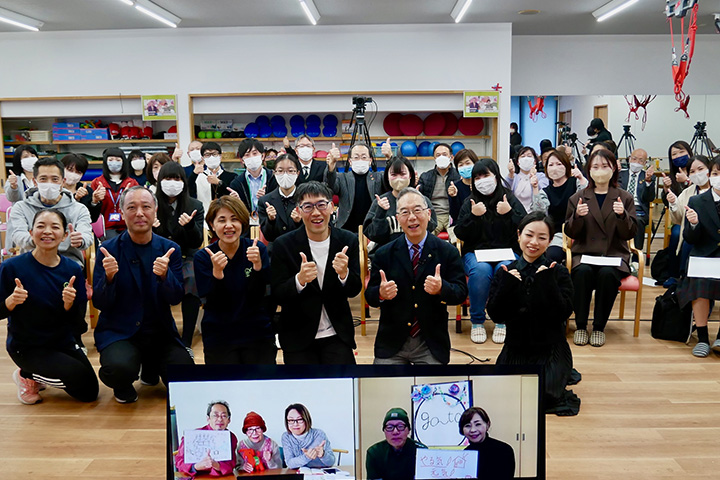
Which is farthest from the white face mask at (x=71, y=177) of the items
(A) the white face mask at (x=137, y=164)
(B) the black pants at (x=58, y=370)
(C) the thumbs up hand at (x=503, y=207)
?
(C) the thumbs up hand at (x=503, y=207)

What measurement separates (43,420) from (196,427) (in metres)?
2.04

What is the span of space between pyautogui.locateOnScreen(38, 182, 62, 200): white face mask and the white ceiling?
3125 millimetres

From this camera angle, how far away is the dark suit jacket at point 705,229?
12.8 feet

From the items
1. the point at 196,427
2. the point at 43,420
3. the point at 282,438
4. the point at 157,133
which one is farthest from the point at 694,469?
the point at 157,133

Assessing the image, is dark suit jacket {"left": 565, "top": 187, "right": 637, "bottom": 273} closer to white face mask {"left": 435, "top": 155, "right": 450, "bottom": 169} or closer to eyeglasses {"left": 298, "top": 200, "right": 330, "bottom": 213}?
white face mask {"left": 435, "top": 155, "right": 450, "bottom": 169}

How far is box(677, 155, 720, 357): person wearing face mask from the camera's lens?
387 cm

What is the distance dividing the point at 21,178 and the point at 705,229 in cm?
592

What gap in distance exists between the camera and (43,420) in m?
2.97

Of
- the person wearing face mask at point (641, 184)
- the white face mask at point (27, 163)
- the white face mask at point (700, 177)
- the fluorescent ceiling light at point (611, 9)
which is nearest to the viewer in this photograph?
the white face mask at point (700, 177)

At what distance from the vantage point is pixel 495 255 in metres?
4.18

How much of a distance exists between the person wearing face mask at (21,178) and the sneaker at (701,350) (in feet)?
18.2

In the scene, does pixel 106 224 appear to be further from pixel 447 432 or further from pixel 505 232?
pixel 447 432

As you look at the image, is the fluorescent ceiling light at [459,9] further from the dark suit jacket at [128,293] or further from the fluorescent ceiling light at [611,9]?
the dark suit jacket at [128,293]

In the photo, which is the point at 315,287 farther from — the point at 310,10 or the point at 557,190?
the point at 310,10
